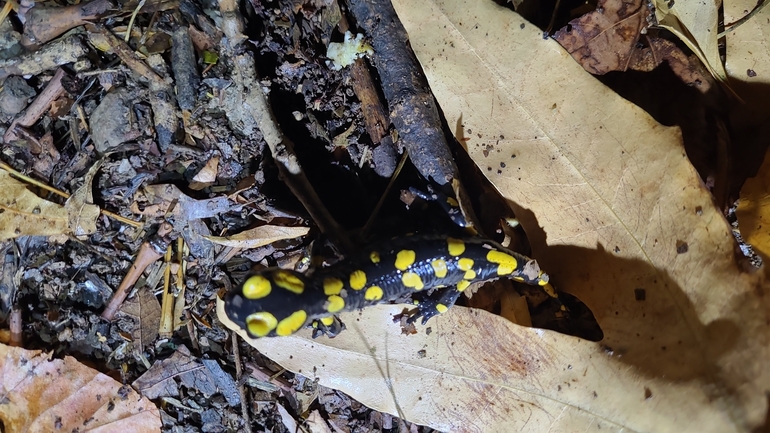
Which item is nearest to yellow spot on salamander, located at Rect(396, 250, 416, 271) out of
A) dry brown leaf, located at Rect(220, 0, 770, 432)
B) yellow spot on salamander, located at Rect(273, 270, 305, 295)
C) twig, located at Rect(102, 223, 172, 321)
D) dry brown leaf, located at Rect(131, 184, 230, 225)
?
dry brown leaf, located at Rect(220, 0, 770, 432)

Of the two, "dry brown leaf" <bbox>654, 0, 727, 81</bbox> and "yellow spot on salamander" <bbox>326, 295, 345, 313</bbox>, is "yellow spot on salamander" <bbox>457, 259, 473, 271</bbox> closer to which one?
"yellow spot on salamander" <bbox>326, 295, 345, 313</bbox>

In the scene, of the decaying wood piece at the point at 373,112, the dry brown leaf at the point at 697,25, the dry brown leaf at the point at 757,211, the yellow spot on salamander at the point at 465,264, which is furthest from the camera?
the decaying wood piece at the point at 373,112

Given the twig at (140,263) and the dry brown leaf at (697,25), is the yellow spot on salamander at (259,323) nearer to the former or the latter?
the twig at (140,263)

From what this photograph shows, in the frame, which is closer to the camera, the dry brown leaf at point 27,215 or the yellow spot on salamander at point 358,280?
the yellow spot on salamander at point 358,280

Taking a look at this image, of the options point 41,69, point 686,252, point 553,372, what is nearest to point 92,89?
point 41,69

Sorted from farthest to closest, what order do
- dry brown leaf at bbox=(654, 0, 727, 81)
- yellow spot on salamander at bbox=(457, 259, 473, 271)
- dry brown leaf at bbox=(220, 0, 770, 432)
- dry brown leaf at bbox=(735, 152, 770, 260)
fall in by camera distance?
yellow spot on salamander at bbox=(457, 259, 473, 271) < dry brown leaf at bbox=(654, 0, 727, 81) < dry brown leaf at bbox=(735, 152, 770, 260) < dry brown leaf at bbox=(220, 0, 770, 432)

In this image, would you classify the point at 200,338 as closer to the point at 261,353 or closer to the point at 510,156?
the point at 261,353

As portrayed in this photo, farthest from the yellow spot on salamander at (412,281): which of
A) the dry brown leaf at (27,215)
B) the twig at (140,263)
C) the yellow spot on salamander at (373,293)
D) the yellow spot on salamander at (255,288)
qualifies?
the dry brown leaf at (27,215)
